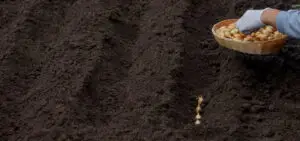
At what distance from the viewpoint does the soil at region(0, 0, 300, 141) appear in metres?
3.70

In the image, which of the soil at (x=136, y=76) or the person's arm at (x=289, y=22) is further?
the soil at (x=136, y=76)

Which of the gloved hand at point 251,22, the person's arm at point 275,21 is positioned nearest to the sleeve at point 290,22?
the person's arm at point 275,21

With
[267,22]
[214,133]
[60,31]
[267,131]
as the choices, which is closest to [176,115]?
[214,133]

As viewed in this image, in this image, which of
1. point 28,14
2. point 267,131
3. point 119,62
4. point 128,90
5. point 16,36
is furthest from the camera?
point 28,14

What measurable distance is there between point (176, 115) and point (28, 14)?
218cm

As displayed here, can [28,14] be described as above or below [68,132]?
above

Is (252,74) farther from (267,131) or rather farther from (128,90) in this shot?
(128,90)

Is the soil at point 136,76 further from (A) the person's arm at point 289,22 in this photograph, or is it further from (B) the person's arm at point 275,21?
(A) the person's arm at point 289,22

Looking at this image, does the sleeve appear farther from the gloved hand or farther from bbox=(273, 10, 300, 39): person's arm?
the gloved hand

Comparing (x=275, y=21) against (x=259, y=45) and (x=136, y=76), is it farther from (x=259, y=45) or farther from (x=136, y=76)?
(x=136, y=76)

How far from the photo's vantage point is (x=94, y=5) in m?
5.34

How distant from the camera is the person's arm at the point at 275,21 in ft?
11.5

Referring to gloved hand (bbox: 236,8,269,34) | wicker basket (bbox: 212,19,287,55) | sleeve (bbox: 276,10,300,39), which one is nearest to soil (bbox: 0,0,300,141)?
wicker basket (bbox: 212,19,287,55)

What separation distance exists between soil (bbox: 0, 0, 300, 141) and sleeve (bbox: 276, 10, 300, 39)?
612mm
